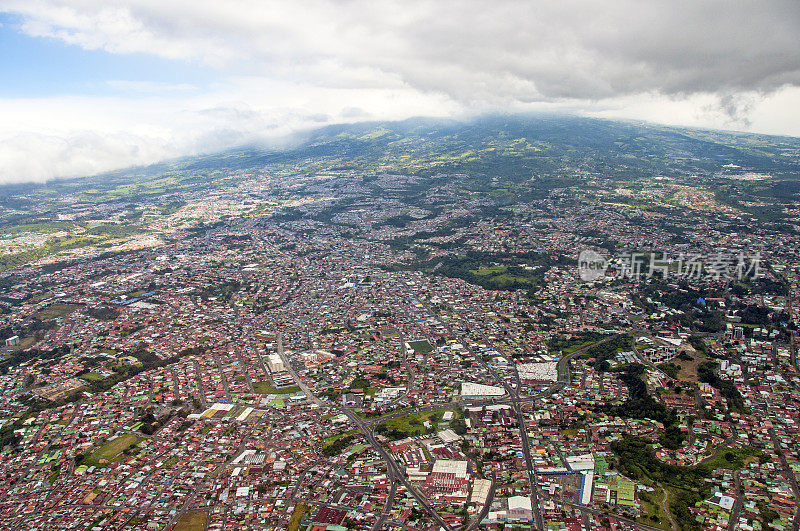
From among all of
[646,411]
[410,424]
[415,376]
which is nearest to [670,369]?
[646,411]

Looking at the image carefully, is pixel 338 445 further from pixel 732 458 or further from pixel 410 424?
pixel 732 458

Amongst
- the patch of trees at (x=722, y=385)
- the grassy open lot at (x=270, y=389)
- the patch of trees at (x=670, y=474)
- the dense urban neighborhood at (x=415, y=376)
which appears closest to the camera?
the patch of trees at (x=670, y=474)

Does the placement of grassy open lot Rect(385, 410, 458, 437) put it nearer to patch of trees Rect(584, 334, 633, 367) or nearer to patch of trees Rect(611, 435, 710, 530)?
patch of trees Rect(611, 435, 710, 530)

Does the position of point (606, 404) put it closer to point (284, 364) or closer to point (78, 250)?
point (284, 364)

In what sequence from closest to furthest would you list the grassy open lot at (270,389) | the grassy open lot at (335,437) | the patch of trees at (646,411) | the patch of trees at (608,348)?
the patch of trees at (646,411), the grassy open lot at (335,437), the grassy open lot at (270,389), the patch of trees at (608,348)

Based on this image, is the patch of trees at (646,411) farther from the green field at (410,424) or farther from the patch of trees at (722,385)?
the green field at (410,424)

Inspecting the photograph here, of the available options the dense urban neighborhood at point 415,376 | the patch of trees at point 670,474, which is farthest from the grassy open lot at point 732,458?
the patch of trees at point 670,474

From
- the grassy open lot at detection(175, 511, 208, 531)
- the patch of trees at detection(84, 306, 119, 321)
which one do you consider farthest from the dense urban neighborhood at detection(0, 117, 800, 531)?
the patch of trees at detection(84, 306, 119, 321)
